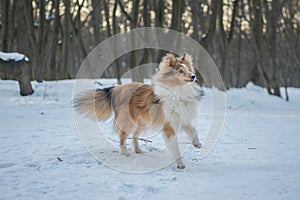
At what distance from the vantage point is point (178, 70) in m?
5.20

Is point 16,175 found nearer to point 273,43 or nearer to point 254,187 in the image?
point 254,187

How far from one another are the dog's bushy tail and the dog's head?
1.14 metres

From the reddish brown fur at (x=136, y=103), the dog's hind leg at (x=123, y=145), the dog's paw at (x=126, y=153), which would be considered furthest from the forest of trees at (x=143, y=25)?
the dog's paw at (x=126, y=153)

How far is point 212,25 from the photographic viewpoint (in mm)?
14484

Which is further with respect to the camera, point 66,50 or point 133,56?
point 66,50

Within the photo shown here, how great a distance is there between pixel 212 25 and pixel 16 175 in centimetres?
1221

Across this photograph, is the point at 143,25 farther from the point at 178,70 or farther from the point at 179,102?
the point at 179,102

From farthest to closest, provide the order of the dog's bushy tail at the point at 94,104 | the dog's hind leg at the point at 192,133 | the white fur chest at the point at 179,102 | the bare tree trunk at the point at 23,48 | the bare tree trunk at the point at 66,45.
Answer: the bare tree trunk at the point at 66,45, the bare tree trunk at the point at 23,48, the dog's bushy tail at the point at 94,104, the dog's hind leg at the point at 192,133, the white fur chest at the point at 179,102

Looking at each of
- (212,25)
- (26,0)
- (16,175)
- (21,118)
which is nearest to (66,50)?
(26,0)

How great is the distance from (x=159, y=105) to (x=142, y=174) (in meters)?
1.18

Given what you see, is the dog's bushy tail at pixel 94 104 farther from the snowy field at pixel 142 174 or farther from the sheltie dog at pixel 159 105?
the snowy field at pixel 142 174

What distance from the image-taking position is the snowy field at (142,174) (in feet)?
11.7

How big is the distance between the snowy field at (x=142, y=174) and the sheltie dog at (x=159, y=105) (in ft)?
1.90

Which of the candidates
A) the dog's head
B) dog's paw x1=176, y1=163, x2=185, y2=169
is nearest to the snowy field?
dog's paw x1=176, y1=163, x2=185, y2=169
